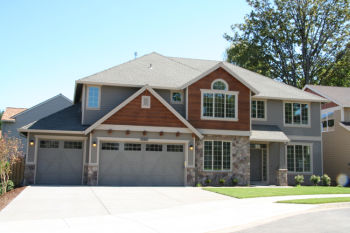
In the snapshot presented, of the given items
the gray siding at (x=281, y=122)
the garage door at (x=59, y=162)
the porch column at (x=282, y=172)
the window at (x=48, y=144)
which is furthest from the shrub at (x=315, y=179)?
the window at (x=48, y=144)

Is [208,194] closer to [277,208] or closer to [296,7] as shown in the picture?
[277,208]

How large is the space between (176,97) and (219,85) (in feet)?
8.91

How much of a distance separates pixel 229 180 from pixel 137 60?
10337 mm

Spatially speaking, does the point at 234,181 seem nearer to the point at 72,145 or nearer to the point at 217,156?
the point at 217,156

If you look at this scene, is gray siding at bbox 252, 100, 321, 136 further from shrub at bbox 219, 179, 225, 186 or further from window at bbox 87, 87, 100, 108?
window at bbox 87, 87, 100, 108

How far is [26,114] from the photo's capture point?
1474 inches

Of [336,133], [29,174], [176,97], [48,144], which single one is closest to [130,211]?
[29,174]

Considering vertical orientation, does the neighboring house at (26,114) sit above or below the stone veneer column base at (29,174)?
above

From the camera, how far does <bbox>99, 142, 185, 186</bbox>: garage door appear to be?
68.6ft

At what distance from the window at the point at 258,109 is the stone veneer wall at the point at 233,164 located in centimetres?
269

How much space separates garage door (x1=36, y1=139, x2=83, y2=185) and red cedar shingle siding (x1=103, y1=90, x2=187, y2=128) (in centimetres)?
275

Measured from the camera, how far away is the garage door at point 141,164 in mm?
20922

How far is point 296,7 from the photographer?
40750mm

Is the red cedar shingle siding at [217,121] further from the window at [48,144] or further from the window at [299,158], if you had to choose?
the window at [48,144]
